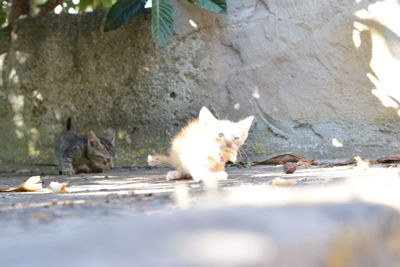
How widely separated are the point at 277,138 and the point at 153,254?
19.1 feet

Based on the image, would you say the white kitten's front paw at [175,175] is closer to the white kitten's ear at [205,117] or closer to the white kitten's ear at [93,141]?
the white kitten's ear at [205,117]

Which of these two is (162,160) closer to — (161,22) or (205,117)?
(205,117)

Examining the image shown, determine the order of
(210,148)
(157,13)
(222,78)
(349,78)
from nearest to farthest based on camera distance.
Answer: (210,148) → (157,13) → (349,78) → (222,78)

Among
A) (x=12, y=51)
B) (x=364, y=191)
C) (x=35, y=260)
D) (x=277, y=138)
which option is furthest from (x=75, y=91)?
(x=35, y=260)

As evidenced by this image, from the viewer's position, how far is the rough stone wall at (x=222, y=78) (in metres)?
6.35

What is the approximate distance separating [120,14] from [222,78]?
1.53 metres

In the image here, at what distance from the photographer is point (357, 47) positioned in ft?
20.8

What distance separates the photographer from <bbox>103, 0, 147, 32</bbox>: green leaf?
21.6ft

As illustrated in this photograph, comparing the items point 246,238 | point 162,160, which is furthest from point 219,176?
point 246,238

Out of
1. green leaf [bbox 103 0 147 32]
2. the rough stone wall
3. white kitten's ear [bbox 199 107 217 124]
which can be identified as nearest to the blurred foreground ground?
white kitten's ear [bbox 199 107 217 124]

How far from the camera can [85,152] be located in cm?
643

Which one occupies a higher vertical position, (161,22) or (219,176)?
(161,22)

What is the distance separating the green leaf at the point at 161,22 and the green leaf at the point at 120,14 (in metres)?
0.45

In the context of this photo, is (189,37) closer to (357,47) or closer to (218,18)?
(218,18)
